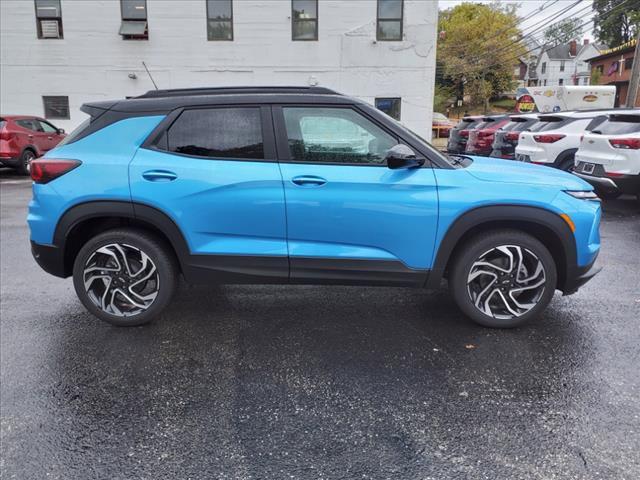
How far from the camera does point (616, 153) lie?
8.16 metres

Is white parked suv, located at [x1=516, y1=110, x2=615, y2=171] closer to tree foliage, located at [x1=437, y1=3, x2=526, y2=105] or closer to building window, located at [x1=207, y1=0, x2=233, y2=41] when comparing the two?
building window, located at [x1=207, y1=0, x2=233, y2=41]

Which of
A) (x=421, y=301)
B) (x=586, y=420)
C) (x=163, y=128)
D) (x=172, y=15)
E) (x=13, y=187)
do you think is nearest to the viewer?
(x=586, y=420)

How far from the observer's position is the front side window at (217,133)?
377cm

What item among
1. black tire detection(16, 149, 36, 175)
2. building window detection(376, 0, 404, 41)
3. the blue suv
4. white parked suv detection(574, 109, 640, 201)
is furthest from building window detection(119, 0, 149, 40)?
the blue suv

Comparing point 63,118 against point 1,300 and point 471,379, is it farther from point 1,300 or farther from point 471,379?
point 471,379

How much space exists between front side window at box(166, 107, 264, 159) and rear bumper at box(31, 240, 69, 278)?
116cm

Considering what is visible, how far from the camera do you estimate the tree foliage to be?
5044cm

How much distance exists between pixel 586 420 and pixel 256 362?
2.00 m

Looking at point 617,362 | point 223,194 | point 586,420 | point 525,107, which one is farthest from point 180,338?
point 525,107

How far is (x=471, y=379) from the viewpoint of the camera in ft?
10.6

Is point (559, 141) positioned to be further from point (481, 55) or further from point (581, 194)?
point (481, 55)

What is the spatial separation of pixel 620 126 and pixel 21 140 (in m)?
13.9

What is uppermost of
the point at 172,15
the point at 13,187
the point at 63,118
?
the point at 172,15

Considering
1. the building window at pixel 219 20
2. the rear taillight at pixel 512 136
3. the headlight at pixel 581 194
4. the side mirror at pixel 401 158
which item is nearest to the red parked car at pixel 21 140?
the building window at pixel 219 20
